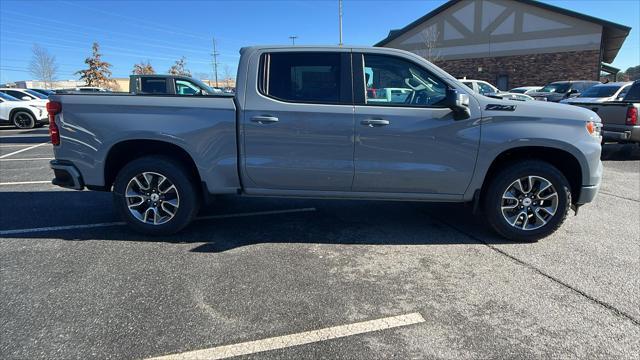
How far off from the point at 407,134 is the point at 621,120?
766 cm

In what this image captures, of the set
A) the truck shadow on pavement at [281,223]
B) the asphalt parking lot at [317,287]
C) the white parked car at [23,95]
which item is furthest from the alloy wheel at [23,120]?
the asphalt parking lot at [317,287]

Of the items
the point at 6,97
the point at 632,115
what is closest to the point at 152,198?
the point at 632,115

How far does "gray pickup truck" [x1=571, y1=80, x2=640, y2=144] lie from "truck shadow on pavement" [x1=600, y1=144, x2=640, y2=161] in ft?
2.03

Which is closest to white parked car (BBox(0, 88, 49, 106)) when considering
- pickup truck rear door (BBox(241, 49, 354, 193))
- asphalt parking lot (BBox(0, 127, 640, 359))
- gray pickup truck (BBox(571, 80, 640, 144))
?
asphalt parking lot (BBox(0, 127, 640, 359))

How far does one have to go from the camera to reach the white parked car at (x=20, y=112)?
1662cm

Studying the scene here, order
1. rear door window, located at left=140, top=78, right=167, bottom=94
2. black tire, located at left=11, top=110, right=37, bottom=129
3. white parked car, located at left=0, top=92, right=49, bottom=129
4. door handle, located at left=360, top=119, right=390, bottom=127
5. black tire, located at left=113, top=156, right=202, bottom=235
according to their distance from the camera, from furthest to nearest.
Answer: black tire, located at left=11, top=110, right=37, bottom=129 → white parked car, located at left=0, top=92, right=49, bottom=129 → rear door window, located at left=140, top=78, right=167, bottom=94 → black tire, located at left=113, top=156, right=202, bottom=235 → door handle, located at left=360, top=119, right=390, bottom=127

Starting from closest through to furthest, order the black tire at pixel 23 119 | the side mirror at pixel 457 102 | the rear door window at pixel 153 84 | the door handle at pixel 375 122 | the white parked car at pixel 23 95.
A: 1. the side mirror at pixel 457 102
2. the door handle at pixel 375 122
3. the rear door window at pixel 153 84
4. the black tire at pixel 23 119
5. the white parked car at pixel 23 95

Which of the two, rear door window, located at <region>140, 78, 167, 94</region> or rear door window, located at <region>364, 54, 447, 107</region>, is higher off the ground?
rear door window, located at <region>140, 78, 167, 94</region>

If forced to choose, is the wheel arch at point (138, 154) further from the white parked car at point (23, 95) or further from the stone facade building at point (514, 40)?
the stone facade building at point (514, 40)

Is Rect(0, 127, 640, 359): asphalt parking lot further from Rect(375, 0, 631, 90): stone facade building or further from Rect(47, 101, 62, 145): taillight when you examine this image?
Rect(375, 0, 631, 90): stone facade building

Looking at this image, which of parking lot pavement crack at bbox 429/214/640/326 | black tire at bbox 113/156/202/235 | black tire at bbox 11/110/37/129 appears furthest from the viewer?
black tire at bbox 11/110/37/129

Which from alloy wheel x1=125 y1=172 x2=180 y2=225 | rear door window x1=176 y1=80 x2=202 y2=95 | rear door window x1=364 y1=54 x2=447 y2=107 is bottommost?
alloy wheel x1=125 y1=172 x2=180 y2=225

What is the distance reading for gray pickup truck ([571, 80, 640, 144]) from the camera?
28.5ft

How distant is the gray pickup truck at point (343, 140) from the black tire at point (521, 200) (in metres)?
0.01
